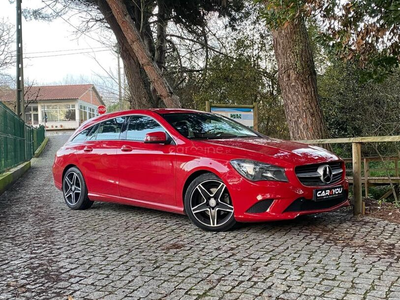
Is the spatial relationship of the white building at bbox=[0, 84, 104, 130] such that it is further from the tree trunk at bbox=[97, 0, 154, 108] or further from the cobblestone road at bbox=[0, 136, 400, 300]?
the cobblestone road at bbox=[0, 136, 400, 300]

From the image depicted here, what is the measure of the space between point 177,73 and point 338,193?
38.5 ft

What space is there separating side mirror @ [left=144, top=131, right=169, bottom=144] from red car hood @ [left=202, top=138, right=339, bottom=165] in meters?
0.62

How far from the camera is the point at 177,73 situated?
1634 cm

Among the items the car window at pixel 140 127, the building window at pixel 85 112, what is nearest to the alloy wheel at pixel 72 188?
the car window at pixel 140 127

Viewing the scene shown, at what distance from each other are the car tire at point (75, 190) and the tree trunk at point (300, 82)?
13.8 ft

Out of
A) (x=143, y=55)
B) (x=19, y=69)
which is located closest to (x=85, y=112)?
(x=19, y=69)

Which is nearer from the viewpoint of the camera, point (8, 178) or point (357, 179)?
point (357, 179)

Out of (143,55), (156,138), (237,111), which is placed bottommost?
(156,138)

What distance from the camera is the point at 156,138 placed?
5828 millimetres

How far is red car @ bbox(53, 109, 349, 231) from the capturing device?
5000 millimetres

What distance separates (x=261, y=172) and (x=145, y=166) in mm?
1824

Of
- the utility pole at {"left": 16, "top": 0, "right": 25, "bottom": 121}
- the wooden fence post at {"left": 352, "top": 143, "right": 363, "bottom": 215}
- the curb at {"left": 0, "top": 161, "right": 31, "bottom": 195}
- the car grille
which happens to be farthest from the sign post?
the utility pole at {"left": 16, "top": 0, "right": 25, "bottom": 121}

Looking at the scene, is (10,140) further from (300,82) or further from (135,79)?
(300,82)

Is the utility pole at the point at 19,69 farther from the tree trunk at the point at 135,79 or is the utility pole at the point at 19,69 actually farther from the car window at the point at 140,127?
the car window at the point at 140,127
